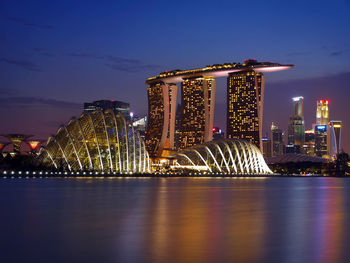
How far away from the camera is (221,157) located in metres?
177

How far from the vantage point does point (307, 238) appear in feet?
88.7

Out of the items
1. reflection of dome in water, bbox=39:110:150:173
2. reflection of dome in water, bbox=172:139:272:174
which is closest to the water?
reflection of dome in water, bbox=39:110:150:173

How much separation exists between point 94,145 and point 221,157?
202 ft

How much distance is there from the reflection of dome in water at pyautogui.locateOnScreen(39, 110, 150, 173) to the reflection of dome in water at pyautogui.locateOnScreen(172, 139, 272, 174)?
140ft

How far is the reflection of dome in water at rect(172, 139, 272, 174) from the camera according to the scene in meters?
174

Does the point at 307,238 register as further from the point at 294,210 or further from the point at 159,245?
the point at 294,210

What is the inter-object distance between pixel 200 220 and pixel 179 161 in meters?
143

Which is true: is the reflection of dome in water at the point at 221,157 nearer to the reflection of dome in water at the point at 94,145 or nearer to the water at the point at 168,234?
the reflection of dome in water at the point at 94,145

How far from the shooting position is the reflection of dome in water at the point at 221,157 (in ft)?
571

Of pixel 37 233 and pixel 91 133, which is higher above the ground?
pixel 91 133

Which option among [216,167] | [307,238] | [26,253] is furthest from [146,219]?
[216,167]

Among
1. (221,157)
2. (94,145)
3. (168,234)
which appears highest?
(94,145)

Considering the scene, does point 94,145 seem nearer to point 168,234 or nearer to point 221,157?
point 221,157

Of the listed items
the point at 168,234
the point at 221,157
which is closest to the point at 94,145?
the point at 221,157
